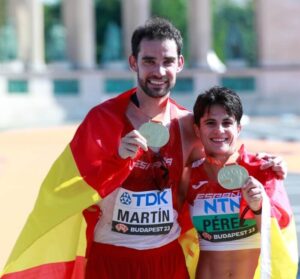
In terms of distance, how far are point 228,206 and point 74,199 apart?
114 centimetres

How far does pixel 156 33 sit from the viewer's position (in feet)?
17.1

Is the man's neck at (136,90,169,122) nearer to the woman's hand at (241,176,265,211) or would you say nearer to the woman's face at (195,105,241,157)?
the woman's face at (195,105,241,157)

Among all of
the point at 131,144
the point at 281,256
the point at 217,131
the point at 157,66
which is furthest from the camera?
the point at 281,256

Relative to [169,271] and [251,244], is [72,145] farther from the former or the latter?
[251,244]

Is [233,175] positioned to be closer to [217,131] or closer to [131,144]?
[217,131]

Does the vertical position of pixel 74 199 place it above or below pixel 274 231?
above

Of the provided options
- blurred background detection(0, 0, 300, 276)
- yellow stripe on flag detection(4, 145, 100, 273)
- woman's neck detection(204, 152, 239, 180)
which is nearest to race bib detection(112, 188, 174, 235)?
A: yellow stripe on flag detection(4, 145, 100, 273)

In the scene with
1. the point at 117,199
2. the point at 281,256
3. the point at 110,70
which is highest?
the point at 117,199

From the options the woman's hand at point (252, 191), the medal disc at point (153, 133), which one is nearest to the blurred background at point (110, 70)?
the woman's hand at point (252, 191)

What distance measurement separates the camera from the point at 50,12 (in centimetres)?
8381

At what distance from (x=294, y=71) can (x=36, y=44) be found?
50.8 ft

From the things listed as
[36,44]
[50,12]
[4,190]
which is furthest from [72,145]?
[50,12]

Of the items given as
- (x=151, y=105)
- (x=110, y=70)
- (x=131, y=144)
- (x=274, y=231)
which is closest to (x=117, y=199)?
(x=131, y=144)

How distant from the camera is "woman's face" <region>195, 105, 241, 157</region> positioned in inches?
209
